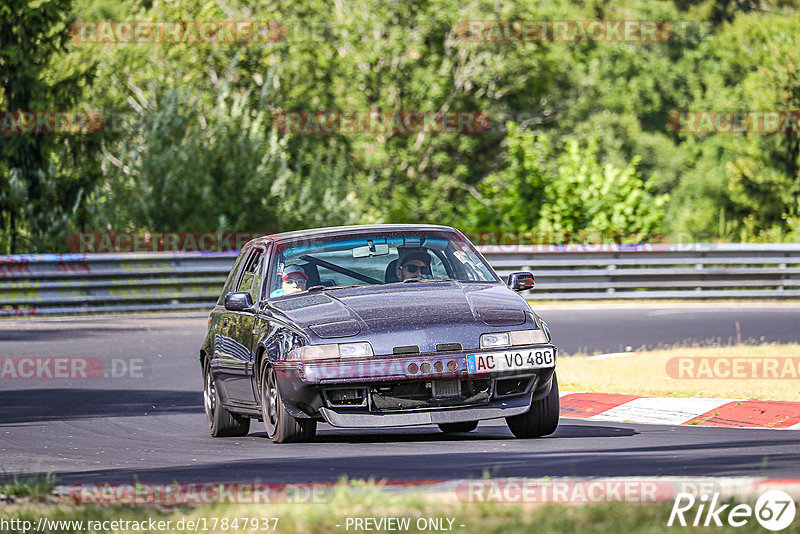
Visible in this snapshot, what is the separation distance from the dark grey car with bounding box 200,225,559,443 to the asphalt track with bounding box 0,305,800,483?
0.25m

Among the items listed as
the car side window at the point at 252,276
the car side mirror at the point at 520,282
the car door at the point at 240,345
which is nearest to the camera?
the car door at the point at 240,345

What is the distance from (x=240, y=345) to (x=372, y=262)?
1112 millimetres

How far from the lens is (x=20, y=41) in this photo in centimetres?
3112

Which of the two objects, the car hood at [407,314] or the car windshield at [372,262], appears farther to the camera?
the car windshield at [372,262]

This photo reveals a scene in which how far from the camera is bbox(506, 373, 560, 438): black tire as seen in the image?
29.6ft

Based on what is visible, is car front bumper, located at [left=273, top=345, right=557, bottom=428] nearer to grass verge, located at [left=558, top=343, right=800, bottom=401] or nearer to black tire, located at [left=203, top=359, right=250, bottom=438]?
black tire, located at [left=203, top=359, right=250, bottom=438]

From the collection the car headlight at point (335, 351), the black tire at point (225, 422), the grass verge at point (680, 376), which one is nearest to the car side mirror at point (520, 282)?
the car headlight at point (335, 351)

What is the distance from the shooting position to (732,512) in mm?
5457

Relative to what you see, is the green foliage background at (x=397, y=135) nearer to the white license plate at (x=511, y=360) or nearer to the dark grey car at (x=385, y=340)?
the dark grey car at (x=385, y=340)

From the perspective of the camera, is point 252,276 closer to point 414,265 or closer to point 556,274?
point 414,265

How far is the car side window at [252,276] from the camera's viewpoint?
10.1m

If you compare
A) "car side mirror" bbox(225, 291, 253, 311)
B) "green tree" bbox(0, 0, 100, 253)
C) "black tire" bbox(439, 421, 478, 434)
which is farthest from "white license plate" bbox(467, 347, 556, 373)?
"green tree" bbox(0, 0, 100, 253)

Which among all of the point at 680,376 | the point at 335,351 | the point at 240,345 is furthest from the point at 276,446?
the point at 680,376

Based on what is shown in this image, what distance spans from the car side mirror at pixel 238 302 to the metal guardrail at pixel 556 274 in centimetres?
1448
